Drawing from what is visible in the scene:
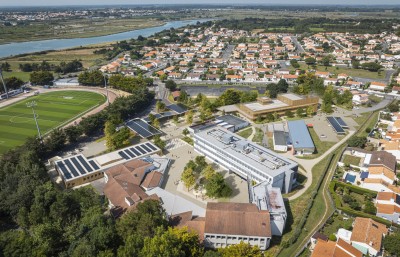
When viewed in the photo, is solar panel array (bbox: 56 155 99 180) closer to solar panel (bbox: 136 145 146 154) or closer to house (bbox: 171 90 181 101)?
solar panel (bbox: 136 145 146 154)

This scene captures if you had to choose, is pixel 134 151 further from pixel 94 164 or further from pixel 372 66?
pixel 372 66

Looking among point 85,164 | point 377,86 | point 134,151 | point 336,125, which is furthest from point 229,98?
point 377,86

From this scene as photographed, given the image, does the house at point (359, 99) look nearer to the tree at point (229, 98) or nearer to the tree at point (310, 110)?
the tree at point (310, 110)

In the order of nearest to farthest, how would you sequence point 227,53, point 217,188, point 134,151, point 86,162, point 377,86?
point 217,188, point 86,162, point 134,151, point 377,86, point 227,53

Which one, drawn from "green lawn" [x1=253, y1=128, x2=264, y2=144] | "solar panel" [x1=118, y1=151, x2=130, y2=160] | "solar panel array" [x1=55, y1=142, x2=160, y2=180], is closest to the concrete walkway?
"green lawn" [x1=253, y1=128, x2=264, y2=144]

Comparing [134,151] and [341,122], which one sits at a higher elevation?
[341,122]
